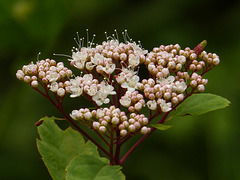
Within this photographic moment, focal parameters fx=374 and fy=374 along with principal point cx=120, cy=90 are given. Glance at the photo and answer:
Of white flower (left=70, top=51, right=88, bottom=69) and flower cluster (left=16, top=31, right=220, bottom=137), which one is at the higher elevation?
white flower (left=70, top=51, right=88, bottom=69)

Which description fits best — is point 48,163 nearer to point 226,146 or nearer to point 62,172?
point 62,172

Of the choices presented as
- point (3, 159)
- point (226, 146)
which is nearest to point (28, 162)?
point (3, 159)

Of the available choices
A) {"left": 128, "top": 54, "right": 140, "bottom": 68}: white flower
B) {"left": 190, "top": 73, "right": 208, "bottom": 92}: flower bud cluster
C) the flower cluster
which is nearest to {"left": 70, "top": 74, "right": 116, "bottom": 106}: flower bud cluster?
the flower cluster

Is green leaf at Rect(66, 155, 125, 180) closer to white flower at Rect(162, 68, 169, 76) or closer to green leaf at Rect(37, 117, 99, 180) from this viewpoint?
green leaf at Rect(37, 117, 99, 180)

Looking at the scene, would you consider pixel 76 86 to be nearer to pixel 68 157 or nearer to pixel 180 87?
pixel 68 157

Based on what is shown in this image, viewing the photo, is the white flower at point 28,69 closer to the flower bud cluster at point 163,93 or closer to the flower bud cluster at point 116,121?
the flower bud cluster at point 116,121

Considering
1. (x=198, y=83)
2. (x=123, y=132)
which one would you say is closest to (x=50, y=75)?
(x=123, y=132)
